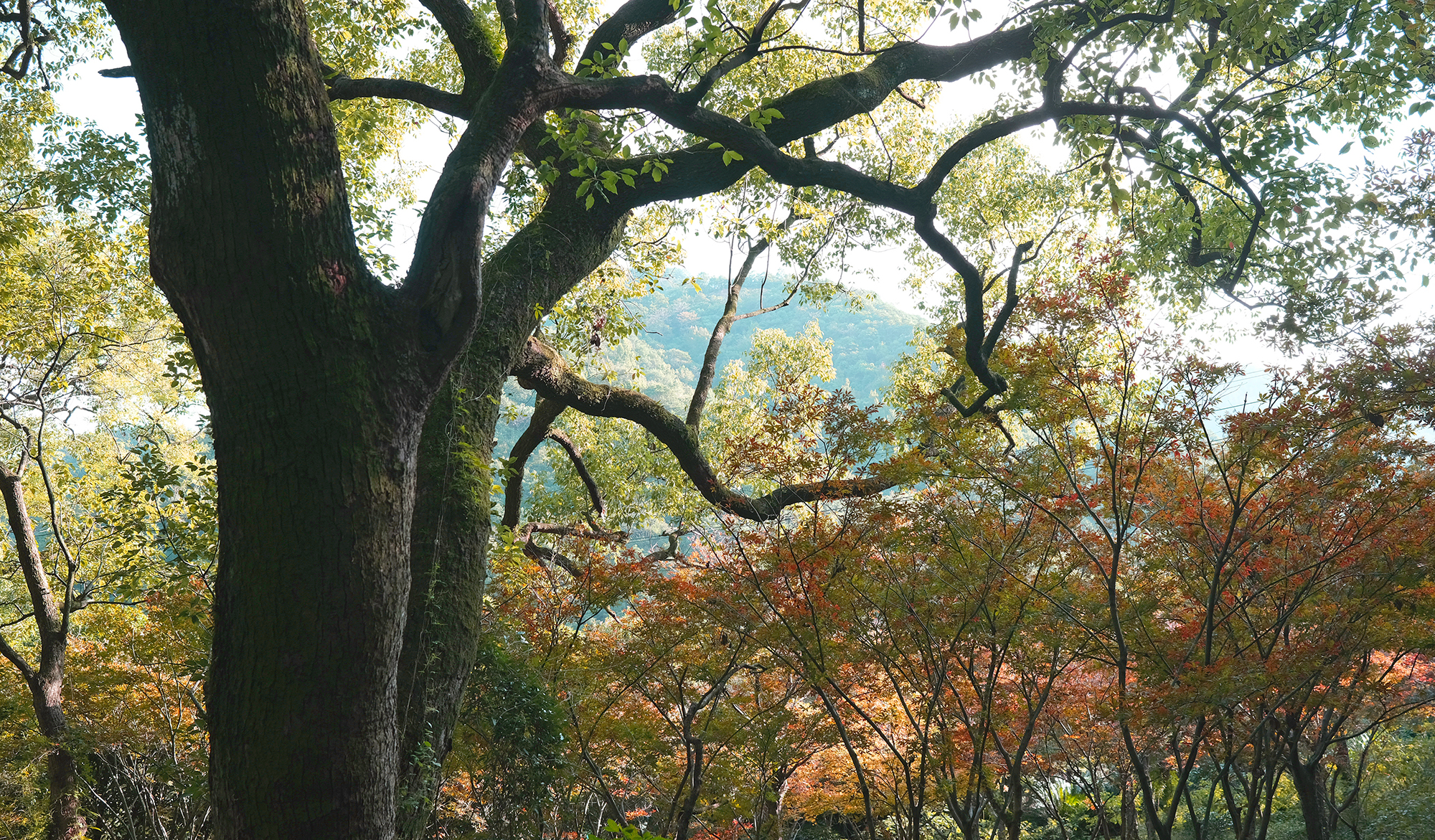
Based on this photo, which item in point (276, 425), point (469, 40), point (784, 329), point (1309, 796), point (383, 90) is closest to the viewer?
point (276, 425)

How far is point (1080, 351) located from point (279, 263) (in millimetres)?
4639

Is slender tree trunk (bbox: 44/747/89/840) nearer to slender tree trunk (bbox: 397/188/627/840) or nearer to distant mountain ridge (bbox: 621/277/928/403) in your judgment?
slender tree trunk (bbox: 397/188/627/840)

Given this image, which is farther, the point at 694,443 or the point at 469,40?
the point at 694,443

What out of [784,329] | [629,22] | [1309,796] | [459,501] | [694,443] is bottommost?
[1309,796]

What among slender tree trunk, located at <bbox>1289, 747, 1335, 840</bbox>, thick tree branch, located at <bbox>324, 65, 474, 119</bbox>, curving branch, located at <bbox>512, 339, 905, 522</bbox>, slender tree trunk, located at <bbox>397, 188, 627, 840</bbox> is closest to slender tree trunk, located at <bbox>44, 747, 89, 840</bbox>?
curving branch, located at <bbox>512, 339, 905, 522</bbox>

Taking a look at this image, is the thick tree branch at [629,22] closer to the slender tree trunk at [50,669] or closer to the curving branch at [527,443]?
the curving branch at [527,443]

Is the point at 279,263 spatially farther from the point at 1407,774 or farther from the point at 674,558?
the point at 1407,774

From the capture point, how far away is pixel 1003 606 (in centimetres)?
617

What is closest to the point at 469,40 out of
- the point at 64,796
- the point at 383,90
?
the point at 383,90

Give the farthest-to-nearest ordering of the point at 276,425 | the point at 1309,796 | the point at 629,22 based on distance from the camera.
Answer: the point at 1309,796
the point at 629,22
the point at 276,425

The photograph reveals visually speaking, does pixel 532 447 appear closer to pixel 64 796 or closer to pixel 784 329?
pixel 64 796

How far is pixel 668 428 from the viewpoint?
19.1ft

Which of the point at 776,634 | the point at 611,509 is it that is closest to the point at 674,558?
the point at 776,634

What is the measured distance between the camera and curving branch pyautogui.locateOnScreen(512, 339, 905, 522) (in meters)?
5.08
